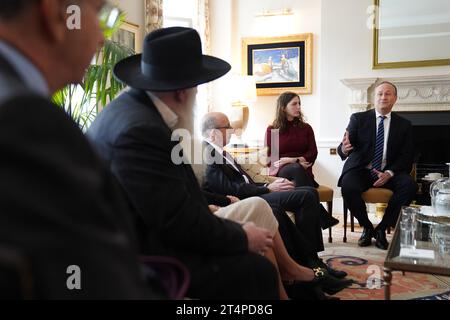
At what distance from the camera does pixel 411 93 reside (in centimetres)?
462

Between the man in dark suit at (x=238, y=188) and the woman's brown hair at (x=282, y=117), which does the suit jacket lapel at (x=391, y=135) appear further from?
the man in dark suit at (x=238, y=188)

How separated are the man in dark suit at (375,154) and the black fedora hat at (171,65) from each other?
248cm

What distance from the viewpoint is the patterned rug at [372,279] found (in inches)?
88.4

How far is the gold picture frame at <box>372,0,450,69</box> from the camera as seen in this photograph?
14.8ft

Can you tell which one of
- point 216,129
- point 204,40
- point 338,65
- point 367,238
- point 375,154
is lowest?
point 367,238

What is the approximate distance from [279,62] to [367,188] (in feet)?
8.17

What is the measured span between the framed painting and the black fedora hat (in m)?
2.48

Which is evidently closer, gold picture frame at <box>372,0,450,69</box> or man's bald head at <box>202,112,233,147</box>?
man's bald head at <box>202,112,233,147</box>

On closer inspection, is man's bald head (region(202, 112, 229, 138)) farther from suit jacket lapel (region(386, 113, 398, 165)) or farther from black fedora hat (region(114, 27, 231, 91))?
suit jacket lapel (region(386, 113, 398, 165))

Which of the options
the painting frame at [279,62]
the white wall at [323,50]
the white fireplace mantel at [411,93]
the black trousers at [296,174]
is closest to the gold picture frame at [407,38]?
the white wall at [323,50]

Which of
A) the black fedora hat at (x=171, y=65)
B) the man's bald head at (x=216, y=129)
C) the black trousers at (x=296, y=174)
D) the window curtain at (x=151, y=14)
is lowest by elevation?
the black trousers at (x=296, y=174)

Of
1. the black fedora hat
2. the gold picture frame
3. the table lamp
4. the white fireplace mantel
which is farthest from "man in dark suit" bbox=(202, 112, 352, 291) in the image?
the gold picture frame

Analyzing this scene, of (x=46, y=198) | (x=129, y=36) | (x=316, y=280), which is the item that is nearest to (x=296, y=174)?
(x=316, y=280)

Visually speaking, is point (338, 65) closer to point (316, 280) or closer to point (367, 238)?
point (367, 238)
